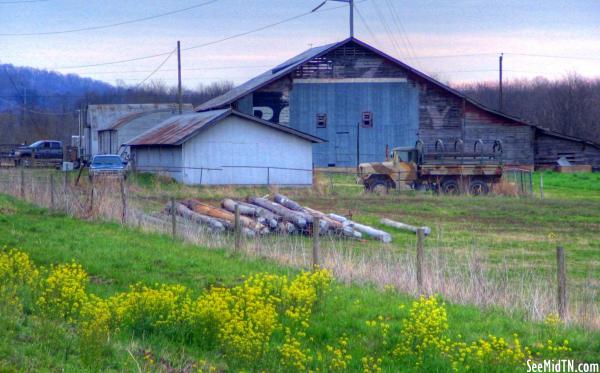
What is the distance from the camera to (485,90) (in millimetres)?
118125

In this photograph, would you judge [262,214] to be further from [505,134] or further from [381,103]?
[505,134]

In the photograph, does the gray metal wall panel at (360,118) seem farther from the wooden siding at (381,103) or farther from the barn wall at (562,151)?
the barn wall at (562,151)

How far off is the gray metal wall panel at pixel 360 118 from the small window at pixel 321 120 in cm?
21

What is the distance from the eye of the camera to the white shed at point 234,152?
4556cm

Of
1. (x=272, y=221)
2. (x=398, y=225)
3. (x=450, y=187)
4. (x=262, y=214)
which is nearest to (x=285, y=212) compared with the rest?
(x=262, y=214)

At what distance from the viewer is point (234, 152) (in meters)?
46.6

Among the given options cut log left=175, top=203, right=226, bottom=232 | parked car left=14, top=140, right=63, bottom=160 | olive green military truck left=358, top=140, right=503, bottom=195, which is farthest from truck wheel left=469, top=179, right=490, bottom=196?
parked car left=14, top=140, right=63, bottom=160

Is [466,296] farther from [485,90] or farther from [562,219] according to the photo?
[485,90]

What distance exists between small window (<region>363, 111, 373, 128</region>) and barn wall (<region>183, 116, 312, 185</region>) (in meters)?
10.6

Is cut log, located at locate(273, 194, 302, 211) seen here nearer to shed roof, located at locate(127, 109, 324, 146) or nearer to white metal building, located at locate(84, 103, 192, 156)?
shed roof, located at locate(127, 109, 324, 146)

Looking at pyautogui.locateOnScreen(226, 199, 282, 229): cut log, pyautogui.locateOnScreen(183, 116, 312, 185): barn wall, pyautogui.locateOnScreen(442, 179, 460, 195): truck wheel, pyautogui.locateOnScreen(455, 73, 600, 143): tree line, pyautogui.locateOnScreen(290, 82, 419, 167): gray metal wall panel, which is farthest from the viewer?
pyautogui.locateOnScreen(455, 73, 600, 143): tree line

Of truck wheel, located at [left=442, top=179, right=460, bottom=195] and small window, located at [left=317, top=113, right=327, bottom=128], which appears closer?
truck wheel, located at [left=442, top=179, right=460, bottom=195]

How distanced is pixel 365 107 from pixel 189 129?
51.6 ft

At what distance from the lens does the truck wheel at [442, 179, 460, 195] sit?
142 feet
